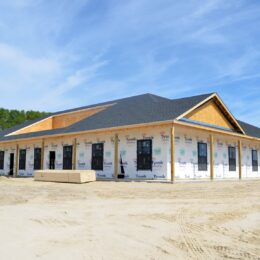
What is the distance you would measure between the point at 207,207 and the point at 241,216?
1.35 m

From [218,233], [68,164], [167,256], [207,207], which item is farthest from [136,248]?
[68,164]

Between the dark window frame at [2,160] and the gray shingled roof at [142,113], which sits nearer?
the gray shingled roof at [142,113]

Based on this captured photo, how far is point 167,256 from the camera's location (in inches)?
179

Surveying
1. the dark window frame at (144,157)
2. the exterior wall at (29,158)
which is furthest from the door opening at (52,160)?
the dark window frame at (144,157)

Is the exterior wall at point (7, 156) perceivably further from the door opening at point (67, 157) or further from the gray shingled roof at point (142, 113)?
the door opening at point (67, 157)

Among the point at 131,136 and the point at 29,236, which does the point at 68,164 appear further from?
the point at 29,236

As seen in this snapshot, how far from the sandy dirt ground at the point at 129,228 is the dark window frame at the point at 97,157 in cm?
948

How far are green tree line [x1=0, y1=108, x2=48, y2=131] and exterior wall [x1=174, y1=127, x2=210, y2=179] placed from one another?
136 feet

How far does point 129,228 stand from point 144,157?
1189 centimetres

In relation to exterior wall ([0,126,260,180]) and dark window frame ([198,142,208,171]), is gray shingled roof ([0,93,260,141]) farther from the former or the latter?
dark window frame ([198,142,208,171])

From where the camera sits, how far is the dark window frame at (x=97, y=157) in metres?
20.3

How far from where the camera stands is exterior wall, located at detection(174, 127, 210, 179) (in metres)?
18.1

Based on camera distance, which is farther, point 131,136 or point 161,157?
point 131,136

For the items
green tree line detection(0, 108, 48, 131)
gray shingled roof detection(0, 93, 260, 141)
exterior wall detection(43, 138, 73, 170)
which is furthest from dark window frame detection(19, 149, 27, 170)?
green tree line detection(0, 108, 48, 131)
